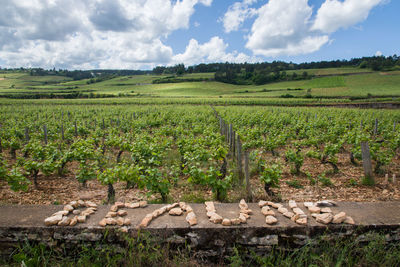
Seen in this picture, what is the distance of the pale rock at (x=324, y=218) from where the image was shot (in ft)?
10.7

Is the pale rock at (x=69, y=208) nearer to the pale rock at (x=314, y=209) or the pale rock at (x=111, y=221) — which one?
the pale rock at (x=111, y=221)

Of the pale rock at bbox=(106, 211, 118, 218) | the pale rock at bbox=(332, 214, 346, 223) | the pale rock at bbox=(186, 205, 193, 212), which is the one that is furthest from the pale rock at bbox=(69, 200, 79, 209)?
the pale rock at bbox=(332, 214, 346, 223)

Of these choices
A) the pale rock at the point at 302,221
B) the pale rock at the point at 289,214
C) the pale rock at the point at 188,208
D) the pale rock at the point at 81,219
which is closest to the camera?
the pale rock at the point at 302,221

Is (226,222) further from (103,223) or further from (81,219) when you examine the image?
(81,219)

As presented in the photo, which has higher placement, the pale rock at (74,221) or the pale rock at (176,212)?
the pale rock at (74,221)

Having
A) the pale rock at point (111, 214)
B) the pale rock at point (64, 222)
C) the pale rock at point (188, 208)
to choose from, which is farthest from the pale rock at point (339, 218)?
the pale rock at point (64, 222)

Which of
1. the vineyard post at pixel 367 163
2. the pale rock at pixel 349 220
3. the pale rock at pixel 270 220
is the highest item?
the pale rock at pixel 270 220

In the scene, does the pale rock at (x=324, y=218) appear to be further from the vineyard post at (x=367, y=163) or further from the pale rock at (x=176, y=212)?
the vineyard post at (x=367, y=163)

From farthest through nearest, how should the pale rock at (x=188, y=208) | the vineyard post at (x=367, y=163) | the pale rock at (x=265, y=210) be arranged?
the vineyard post at (x=367, y=163), the pale rock at (x=188, y=208), the pale rock at (x=265, y=210)

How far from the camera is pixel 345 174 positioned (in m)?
8.06

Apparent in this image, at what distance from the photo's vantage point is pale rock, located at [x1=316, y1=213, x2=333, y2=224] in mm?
3273

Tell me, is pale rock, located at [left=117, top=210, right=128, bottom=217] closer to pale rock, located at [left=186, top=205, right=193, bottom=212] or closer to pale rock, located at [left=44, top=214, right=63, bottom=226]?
pale rock, located at [left=44, top=214, right=63, bottom=226]

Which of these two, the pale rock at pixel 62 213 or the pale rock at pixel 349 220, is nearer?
the pale rock at pixel 349 220

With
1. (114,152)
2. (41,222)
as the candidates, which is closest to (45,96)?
(114,152)
